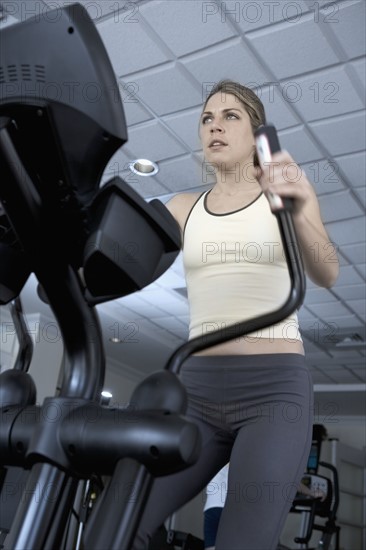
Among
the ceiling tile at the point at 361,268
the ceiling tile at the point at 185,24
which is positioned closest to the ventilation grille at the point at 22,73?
the ceiling tile at the point at 185,24

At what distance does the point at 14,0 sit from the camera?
2.67 meters

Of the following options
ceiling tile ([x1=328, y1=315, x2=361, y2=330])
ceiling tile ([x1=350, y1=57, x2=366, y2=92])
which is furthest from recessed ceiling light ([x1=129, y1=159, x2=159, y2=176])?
ceiling tile ([x1=328, y1=315, x2=361, y2=330])

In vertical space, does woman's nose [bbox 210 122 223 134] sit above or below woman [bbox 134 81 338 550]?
above

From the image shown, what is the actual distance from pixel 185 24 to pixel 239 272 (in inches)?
79.3

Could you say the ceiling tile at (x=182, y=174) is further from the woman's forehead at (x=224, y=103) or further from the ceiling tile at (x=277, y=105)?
the woman's forehead at (x=224, y=103)

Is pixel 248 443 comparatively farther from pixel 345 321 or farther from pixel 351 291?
pixel 345 321

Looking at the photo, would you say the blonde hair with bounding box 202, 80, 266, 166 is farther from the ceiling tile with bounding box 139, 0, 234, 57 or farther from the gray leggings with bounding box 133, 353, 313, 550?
Result: the ceiling tile with bounding box 139, 0, 234, 57

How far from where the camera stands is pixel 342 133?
3.33m

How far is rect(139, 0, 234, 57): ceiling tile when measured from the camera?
2.61 metres

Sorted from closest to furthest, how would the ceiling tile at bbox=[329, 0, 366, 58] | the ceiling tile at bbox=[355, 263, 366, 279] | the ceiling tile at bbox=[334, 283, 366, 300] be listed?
the ceiling tile at bbox=[329, 0, 366, 58], the ceiling tile at bbox=[355, 263, 366, 279], the ceiling tile at bbox=[334, 283, 366, 300]

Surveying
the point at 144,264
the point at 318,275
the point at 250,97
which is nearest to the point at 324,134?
the point at 250,97

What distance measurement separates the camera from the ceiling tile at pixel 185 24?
8.56 ft

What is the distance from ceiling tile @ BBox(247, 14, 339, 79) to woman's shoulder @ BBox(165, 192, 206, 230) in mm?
1768

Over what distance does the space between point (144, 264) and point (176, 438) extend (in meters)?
0.18
